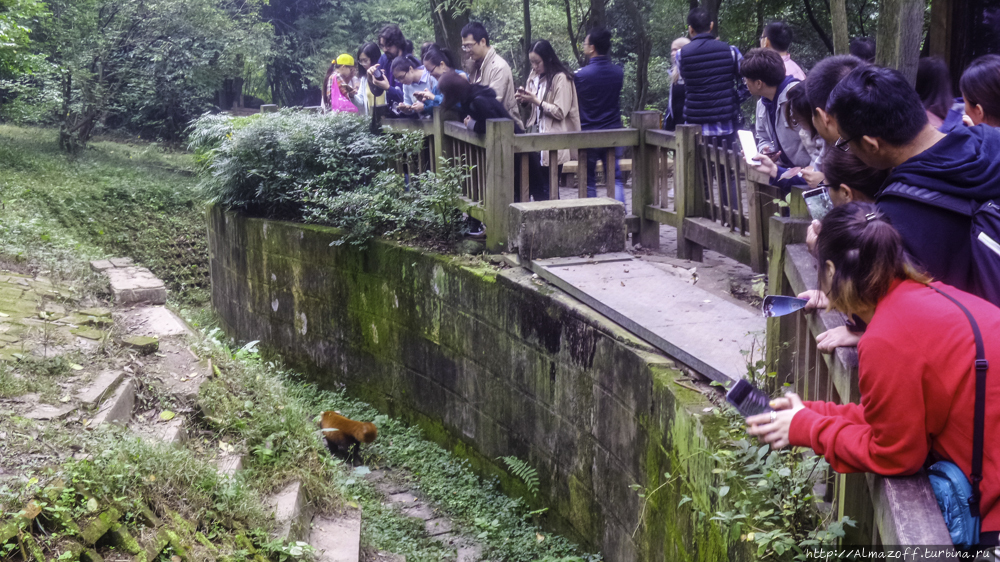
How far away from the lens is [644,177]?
7285mm

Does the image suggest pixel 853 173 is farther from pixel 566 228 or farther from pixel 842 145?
pixel 566 228

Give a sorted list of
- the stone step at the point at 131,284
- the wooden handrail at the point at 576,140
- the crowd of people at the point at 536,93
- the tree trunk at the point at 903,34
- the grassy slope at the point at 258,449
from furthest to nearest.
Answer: the crowd of people at the point at 536,93 → the wooden handrail at the point at 576,140 → the stone step at the point at 131,284 → the tree trunk at the point at 903,34 → the grassy slope at the point at 258,449

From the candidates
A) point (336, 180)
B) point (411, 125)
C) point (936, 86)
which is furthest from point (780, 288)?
point (336, 180)

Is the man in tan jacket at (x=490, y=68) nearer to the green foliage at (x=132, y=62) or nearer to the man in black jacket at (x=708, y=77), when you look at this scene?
the man in black jacket at (x=708, y=77)

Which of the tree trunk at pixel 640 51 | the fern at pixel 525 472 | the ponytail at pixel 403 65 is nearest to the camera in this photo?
the fern at pixel 525 472

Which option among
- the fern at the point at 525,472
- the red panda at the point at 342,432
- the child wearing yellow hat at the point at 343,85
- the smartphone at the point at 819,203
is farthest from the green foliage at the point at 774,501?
the child wearing yellow hat at the point at 343,85

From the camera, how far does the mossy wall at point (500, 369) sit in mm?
4418

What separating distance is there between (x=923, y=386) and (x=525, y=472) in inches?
166

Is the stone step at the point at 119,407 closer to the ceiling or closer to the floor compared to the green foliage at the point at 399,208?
closer to the floor

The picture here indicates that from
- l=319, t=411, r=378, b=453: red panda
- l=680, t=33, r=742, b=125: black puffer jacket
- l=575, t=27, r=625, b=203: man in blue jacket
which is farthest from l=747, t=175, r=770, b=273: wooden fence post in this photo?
l=319, t=411, r=378, b=453: red panda

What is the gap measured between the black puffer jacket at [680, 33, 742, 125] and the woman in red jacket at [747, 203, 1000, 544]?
16.3 feet

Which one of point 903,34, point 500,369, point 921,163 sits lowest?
point 500,369

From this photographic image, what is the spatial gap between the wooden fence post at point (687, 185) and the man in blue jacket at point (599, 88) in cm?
102

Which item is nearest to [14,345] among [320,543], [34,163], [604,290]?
[320,543]
